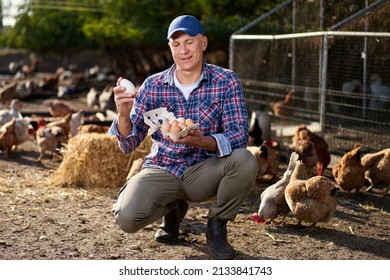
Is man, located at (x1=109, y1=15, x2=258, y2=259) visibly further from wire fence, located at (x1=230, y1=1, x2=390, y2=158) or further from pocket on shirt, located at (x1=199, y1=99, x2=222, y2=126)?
wire fence, located at (x1=230, y1=1, x2=390, y2=158)

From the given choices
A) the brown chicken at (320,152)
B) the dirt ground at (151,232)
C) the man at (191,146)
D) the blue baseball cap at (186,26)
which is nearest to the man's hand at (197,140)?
the man at (191,146)

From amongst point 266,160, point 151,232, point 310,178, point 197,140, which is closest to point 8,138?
point 266,160

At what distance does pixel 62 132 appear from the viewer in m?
8.55

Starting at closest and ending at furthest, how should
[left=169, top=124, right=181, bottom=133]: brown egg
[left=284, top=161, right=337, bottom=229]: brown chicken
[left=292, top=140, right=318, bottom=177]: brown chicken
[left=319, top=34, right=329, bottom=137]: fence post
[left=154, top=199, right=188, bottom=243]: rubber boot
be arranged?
[left=169, top=124, right=181, bottom=133]: brown egg
[left=154, top=199, right=188, bottom=243]: rubber boot
[left=284, top=161, right=337, bottom=229]: brown chicken
[left=292, top=140, right=318, bottom=177]: brown chicken
[left=319, top=34, right=329, bottom=137]: fence post

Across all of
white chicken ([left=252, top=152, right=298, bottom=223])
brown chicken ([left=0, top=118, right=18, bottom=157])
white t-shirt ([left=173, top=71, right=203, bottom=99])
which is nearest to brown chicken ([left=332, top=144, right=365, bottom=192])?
white chicken ([left=252, top=152, right=298, bottom=223])

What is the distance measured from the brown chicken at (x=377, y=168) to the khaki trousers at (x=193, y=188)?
2.59m

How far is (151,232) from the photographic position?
5.02m

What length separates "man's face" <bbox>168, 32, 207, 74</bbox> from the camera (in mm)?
4328

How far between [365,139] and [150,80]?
5.10 metres

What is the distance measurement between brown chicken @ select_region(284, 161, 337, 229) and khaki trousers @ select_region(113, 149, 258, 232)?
85 cm

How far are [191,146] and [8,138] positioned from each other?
499 cm

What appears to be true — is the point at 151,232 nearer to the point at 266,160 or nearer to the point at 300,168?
the point at 300,168

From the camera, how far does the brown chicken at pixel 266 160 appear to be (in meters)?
6.78

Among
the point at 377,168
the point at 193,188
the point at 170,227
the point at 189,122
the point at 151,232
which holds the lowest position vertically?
→ the point at 151,232
